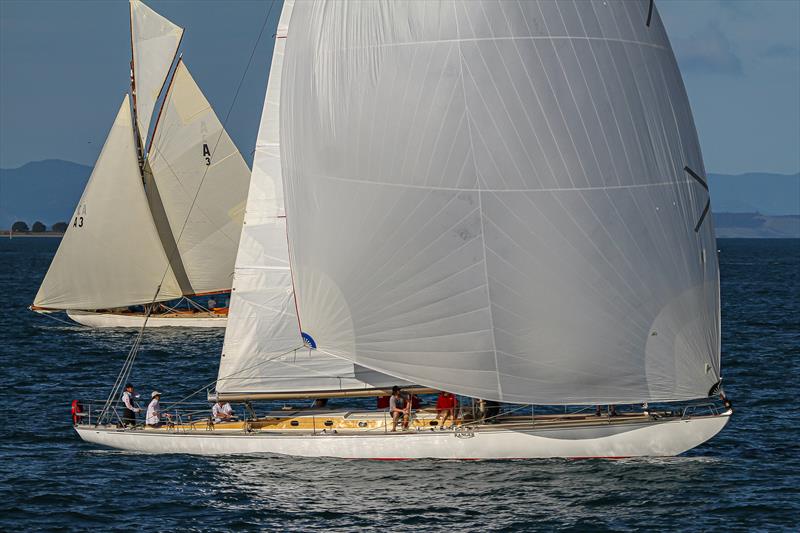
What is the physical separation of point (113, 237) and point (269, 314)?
110ft

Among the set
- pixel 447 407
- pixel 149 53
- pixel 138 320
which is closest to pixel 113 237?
pixel 138 320

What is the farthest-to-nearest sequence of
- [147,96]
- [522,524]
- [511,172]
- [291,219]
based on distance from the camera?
1. [147,96]
2. [291,219]
3. [511,172]
4. [522,524]

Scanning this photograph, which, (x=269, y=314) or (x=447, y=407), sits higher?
(x=269, y=314)

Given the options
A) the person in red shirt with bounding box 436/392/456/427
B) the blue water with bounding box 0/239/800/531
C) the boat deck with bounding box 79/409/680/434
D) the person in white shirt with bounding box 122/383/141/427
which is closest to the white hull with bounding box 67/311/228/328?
the blue water with bounding box 0/239/800/531

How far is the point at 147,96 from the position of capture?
69625 mm

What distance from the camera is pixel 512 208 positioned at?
2922cm

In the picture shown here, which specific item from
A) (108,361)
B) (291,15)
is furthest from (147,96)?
(291,15)

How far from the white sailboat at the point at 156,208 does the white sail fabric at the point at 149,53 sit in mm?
54

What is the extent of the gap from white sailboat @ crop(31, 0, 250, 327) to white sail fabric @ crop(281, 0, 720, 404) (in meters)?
37.3

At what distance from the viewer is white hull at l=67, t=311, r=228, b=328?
68.4 m

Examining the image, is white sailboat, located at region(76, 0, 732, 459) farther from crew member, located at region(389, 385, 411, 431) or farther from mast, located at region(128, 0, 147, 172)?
mast, located at region(128, 0, 147, 172)

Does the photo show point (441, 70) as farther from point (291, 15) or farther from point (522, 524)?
point (522, 524)

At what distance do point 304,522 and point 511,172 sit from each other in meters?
9.01

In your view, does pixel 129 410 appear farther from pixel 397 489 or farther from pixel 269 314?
pixel 397 489
